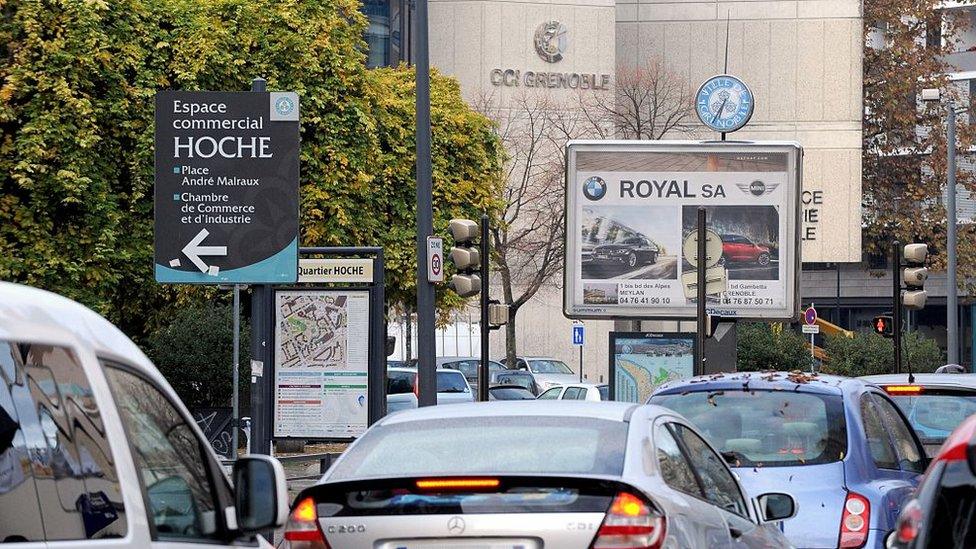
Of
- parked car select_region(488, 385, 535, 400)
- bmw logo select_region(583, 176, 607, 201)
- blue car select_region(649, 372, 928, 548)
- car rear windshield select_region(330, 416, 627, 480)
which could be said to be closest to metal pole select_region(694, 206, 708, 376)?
bmw logo select_region(583, 176, 607, 201)

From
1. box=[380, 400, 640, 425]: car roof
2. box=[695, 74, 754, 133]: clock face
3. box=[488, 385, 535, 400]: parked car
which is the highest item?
box=[695, 74, 754, 133]: clock face

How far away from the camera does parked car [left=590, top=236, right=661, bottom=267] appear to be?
27.2m

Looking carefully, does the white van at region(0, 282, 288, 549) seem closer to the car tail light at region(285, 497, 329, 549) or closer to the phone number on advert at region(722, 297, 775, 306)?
the car tail light at region(285, 497, 329, 549)

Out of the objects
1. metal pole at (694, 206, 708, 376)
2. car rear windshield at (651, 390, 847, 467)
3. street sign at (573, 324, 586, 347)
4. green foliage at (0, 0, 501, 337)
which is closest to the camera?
car rear windshield at (651, 390, 847, 467)

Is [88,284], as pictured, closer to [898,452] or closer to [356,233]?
[356,233]

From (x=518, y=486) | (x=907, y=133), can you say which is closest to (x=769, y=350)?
(x=907, y=133)

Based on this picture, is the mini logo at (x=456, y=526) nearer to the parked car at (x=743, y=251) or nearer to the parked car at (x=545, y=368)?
the parked car at (x=743, y=251)

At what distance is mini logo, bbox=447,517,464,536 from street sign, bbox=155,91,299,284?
9.63 m

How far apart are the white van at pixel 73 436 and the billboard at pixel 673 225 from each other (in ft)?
74.9

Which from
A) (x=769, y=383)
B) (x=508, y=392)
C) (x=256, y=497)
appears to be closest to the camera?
(x=256, y=497)

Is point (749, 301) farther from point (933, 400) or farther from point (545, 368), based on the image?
point (545, 368)

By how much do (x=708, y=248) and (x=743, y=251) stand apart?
0.57 m

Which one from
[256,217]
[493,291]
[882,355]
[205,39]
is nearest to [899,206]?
[493,291]

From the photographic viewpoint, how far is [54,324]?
3.97 m
